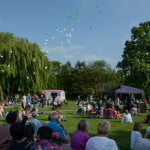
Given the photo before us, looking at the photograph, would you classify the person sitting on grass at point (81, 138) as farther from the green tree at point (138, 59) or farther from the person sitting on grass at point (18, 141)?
the green tree at point (138, 59)

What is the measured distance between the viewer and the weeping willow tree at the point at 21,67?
1091 inches

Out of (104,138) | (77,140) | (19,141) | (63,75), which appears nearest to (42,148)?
(19,141)

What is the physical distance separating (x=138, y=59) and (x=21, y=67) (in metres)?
15.7

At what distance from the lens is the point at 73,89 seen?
54.4 metres

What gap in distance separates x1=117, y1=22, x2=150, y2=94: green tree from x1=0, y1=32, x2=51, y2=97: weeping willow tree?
37.7 ft

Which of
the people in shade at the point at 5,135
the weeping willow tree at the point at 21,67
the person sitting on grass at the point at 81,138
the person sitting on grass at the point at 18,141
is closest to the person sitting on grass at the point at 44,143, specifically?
the person sitting on grass at the point at 18,141

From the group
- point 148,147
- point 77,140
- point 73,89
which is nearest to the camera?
point 148,147

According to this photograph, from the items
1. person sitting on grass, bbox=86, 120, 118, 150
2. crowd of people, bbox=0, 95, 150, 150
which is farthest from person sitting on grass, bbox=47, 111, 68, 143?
person sitting on grass, bbox=86, 120, 118, 150

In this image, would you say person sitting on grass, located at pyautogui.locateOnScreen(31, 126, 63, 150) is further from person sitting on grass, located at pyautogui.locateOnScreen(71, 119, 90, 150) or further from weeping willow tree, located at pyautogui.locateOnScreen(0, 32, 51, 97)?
weeping willow tree, located at pyautogui.locateOnScreen(0, 32, 51, 97)

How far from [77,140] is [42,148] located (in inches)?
65.6

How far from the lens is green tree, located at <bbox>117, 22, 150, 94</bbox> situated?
102 ft

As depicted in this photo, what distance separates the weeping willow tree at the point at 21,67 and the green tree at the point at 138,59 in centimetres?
1150

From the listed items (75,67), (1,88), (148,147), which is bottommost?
(148,147)

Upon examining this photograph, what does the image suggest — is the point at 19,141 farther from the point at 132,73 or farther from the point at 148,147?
the point at 132,73
